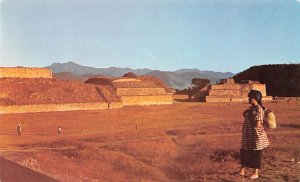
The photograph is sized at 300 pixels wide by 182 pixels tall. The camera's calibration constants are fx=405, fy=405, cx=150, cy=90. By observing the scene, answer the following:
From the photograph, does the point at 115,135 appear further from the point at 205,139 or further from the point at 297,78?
the point at 297,78

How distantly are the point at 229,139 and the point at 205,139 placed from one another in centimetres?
115

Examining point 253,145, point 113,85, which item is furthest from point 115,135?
point 113,85

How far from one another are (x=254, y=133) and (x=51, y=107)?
1252 inches

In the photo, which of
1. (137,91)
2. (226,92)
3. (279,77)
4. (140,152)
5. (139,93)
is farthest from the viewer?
(279,77)

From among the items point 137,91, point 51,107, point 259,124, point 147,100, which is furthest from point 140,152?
point 137,91

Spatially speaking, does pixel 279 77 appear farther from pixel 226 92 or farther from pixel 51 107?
pixel 51 107

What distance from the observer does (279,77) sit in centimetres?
8019

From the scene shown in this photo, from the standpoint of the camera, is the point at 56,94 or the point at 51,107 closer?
the point at 51,107

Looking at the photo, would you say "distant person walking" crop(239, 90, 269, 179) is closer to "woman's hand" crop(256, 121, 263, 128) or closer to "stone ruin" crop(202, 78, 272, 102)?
"woman's hand" crop(256, 121, 263, 128)

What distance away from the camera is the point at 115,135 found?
22.1 meters

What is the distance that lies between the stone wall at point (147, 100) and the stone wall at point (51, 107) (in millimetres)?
4698

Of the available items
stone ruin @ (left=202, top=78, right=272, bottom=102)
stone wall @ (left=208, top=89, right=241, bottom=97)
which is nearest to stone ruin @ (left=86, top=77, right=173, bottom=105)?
stone ruin @ (left=202, top=78, right=272, bottom=102)

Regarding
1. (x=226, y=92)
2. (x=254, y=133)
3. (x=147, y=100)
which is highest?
(x=226, y=92)

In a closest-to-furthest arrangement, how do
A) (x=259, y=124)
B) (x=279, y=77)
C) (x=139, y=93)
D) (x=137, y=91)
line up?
(x=259, y=124) < (x=139, y=93) < (x=137, y=91) < (x=279, y=77)
